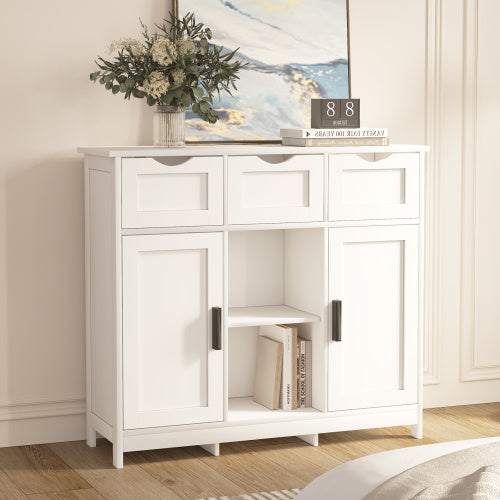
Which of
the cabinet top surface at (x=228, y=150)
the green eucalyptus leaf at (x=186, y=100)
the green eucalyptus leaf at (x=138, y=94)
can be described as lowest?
the cabinet top surface at (x=228, y=150)

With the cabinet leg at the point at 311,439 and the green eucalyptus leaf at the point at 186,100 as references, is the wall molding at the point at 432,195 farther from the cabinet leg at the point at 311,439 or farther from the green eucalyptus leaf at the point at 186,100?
the green eucalyptus leaf at the point at 186,100

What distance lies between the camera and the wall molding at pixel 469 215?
383 cm

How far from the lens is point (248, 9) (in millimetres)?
3471

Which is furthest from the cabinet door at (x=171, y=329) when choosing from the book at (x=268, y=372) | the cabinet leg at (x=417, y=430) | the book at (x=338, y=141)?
the cabinet leg at (x=417, y=430)

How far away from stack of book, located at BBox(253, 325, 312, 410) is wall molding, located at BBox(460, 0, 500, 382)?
0.94 meters

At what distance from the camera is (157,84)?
10.3 ft

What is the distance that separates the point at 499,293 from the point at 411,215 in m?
0.88

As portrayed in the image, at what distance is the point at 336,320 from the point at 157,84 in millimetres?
1080

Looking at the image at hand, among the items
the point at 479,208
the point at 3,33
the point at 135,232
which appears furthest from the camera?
the point at 479,208

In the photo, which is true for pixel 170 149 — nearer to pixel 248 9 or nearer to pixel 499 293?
pixel 248 9

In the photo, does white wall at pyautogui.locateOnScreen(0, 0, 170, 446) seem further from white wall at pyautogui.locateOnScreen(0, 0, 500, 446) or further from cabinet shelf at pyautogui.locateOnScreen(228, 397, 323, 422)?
cabinet shelf at pyautogui.locateOnScreen(228, 397, 323, 422)

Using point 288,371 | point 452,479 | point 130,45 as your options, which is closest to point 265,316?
point 288,371

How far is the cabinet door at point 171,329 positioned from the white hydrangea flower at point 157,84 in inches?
20.6

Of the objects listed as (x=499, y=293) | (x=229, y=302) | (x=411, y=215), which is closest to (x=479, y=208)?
(x=499, y=293)
